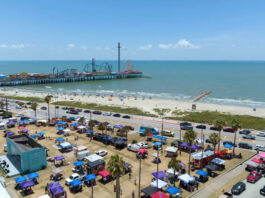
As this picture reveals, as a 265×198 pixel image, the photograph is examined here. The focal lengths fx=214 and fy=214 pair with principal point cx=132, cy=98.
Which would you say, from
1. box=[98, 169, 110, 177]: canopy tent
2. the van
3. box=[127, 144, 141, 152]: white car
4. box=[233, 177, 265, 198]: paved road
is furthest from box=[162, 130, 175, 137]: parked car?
box=[98, 169, 110, 177]: canopy tent

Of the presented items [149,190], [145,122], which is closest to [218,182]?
[149,190]

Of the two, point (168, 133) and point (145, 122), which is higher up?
point (168, 133)

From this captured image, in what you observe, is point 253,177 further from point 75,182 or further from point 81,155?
point 81,155

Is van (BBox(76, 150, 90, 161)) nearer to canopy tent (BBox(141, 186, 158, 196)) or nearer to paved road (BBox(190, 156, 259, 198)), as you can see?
canopy tent (BBox(141, 186, 158, 196))

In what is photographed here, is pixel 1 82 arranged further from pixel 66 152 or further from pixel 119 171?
pixel 119 171

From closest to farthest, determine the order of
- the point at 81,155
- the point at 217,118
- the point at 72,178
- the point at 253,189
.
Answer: the point at 253,189
the point at 72,178
the point at 81,155
the point at 217,118

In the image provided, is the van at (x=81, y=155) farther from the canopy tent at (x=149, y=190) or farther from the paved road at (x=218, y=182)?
the paved road at (x=218, y=182)
